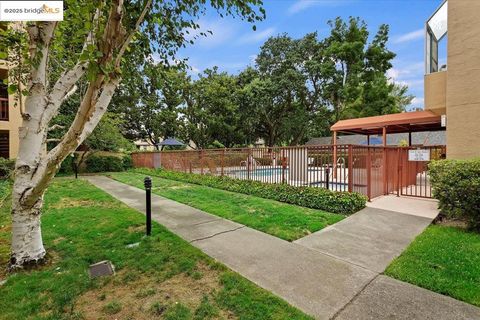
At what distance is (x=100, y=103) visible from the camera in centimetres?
358

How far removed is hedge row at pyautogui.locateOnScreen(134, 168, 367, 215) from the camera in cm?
660

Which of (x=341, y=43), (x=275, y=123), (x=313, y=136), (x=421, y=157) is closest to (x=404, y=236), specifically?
(x=421, y=157)

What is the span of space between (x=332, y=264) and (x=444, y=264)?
1.57 metres

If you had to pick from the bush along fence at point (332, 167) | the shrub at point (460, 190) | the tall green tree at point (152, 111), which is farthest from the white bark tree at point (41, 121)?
the tall green tree at point (152, 111)

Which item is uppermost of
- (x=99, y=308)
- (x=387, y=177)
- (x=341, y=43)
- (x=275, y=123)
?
(x=341, y=43)

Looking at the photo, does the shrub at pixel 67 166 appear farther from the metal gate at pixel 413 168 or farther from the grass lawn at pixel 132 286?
the metal gate at pixel 413 168

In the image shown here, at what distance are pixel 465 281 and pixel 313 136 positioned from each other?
107 feet

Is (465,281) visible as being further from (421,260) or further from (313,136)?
(313,136)

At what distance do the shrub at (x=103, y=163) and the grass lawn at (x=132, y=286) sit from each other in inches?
586

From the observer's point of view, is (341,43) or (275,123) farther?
(275,123)

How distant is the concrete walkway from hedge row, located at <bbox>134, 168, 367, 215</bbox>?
0.46 m

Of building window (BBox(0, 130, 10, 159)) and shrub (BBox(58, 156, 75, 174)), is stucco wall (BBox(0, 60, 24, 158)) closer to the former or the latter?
building window (BBox(0, 130, 10, 159))

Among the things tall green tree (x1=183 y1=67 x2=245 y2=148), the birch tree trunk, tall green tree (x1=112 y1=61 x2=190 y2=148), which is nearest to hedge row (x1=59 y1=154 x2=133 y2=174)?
tall green tree (x1=112 y1=61 x2=190 y2=148)
